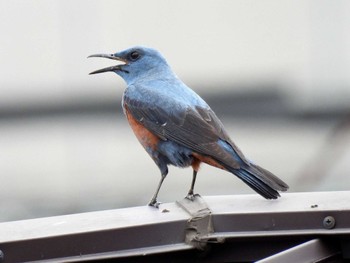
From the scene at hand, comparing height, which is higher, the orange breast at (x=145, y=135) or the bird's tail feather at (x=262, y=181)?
the orange breast at (x=145, y=135)

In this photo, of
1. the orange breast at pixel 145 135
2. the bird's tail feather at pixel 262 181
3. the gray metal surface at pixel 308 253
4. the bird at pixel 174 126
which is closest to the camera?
the gray metal surface at pixel 308 253

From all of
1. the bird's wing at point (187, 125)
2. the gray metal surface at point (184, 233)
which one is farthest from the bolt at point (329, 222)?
the bird's wing at point (187, 125)

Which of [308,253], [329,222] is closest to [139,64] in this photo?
[329,222]

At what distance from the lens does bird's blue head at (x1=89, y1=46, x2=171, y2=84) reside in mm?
6559

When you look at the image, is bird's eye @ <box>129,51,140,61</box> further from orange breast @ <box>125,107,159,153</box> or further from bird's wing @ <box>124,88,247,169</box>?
orange breast @ <box>125,107,159,153</box>

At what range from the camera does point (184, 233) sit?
12.8 ft

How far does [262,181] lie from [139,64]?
161cm

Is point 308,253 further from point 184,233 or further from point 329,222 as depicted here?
point 184,233

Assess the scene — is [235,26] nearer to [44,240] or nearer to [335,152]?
[335,152]

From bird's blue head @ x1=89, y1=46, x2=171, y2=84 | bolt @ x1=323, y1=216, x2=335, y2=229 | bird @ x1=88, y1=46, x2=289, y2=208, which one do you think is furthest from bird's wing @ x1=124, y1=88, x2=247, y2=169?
bolt @ x1=323, y1=216, x2=335, y2=229

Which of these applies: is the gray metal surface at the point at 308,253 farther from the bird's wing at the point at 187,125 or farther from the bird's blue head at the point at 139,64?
the bird's blue head at the point at 139,64

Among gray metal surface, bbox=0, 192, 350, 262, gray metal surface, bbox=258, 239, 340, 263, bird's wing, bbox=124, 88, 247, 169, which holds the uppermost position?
bird's wing, bbox=124, 88, 247, 169

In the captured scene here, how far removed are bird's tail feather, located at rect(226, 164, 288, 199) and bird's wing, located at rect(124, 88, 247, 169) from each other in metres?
0.04

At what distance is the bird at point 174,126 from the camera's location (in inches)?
222
